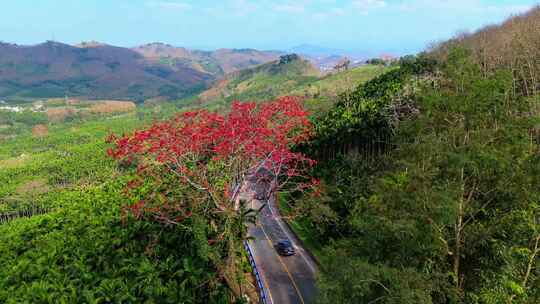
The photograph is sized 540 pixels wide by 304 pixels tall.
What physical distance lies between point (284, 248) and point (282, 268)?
6.89 ft

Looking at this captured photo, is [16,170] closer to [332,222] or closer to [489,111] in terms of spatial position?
[332,222]

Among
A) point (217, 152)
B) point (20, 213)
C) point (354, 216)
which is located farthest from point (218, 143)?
point (20, 213)

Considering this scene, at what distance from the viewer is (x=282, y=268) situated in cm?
2519

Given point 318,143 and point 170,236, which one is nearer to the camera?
point 170,236

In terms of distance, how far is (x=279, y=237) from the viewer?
31016 mm

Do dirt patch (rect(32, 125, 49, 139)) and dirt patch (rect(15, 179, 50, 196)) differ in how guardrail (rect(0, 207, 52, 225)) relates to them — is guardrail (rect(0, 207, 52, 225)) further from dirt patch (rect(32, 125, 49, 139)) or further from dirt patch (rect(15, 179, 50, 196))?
dirt patch (rect(32, 125, 49, 139))

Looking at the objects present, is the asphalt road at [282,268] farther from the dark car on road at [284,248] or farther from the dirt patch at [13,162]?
the dirt patch at [13,162]

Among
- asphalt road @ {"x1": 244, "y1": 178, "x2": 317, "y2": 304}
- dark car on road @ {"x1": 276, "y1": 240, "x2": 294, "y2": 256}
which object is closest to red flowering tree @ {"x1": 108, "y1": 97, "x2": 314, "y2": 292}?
asphalt road @ {"x1": 244, "y1": 178, "x2": 317, "y2": 304}

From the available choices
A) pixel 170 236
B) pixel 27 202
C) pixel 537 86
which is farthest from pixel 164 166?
pixel 27 202

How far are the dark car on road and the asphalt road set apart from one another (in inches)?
11.1

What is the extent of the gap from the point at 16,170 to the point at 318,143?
80.1 metres

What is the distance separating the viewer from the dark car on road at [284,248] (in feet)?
88.4

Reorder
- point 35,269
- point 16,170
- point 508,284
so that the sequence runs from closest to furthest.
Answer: point 508,284 → point 35,269 → point 16,170

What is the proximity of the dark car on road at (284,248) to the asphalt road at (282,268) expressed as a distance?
282 millimetres
